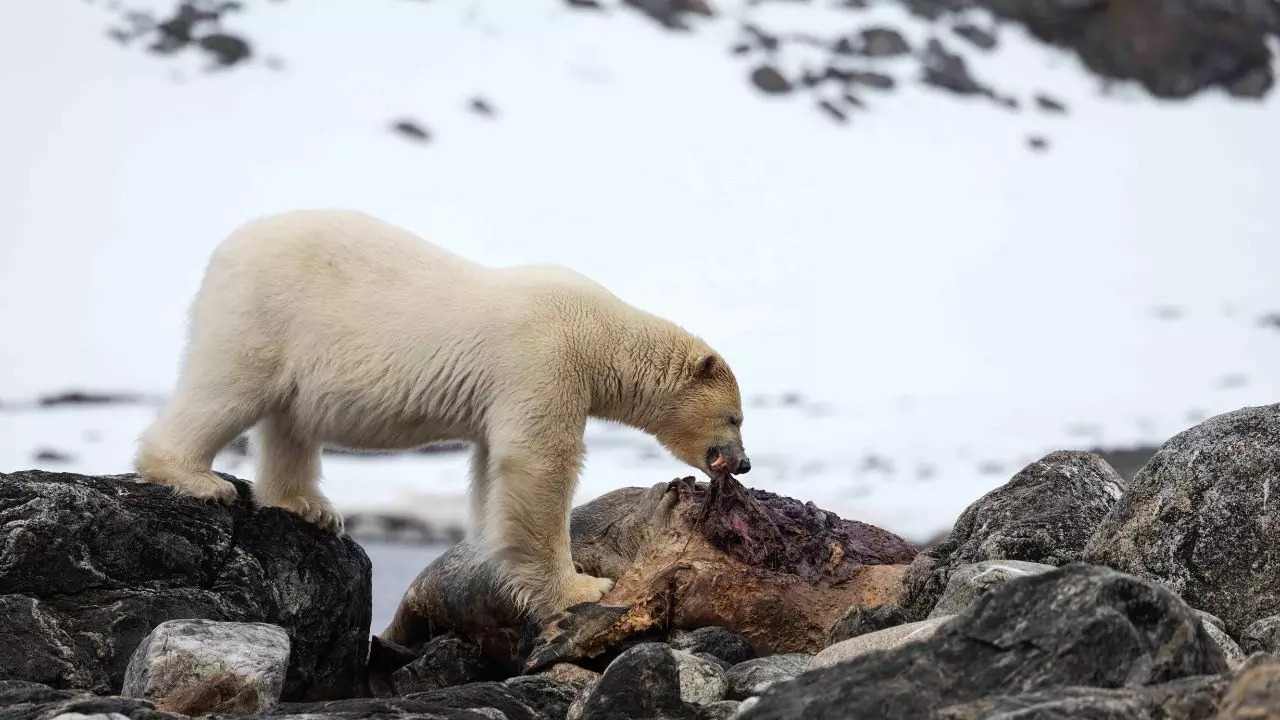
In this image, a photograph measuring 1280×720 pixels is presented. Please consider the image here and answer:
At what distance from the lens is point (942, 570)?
8250 mm

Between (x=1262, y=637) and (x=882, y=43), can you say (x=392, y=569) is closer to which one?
(x=1262, y=637)

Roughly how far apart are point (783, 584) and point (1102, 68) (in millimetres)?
51356

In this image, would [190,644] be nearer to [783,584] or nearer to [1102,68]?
[783,584]

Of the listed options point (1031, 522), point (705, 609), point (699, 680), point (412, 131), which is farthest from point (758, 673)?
point (412, 131)

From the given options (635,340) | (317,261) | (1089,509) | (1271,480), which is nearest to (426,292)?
(317,261)

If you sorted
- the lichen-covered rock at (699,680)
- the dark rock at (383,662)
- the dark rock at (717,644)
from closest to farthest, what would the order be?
the lichen-covered rock at (699,680) → the dark rock at (717,644) → the dark rock at (383,662)

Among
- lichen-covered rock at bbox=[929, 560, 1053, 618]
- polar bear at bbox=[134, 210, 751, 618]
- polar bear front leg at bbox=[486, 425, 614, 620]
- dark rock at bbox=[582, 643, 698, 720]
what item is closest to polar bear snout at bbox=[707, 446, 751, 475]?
polar bear at bbox=[134, 210, 751, 618]

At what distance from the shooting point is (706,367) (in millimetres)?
9367

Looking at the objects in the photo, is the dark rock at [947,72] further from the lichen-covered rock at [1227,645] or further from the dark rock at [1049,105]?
the lichen-covered rock at [1227,645]

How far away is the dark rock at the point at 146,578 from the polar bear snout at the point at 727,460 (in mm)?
2318

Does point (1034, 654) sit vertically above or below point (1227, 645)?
above

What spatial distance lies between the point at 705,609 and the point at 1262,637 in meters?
3.01

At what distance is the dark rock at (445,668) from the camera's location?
9070mm

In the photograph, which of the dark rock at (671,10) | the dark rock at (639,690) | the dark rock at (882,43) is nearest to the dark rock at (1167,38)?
the dark rock at (882,43)
